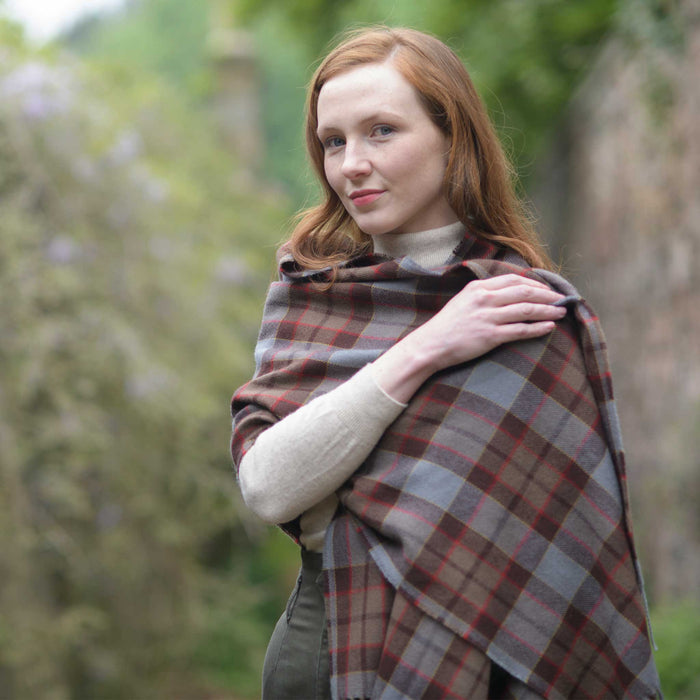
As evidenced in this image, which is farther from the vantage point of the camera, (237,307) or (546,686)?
(237,307)

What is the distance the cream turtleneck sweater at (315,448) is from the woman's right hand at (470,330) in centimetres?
4

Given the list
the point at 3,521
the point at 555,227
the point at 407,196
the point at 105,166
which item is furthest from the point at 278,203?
the point at 407,196

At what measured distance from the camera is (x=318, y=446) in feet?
5.03

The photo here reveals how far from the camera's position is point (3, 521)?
3.70m

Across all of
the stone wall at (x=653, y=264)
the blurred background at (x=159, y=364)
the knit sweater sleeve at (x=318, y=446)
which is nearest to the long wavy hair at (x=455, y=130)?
the knit sweater sleeve at (x=318, y=446)

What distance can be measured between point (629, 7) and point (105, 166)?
256 cm

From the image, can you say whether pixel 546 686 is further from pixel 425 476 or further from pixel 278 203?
pixel 278 203

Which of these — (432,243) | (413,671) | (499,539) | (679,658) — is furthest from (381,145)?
(679,658)

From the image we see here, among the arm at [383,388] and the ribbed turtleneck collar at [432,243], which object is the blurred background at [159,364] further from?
the arm at [383,388]

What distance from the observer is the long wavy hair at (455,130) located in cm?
164

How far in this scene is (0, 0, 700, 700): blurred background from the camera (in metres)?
3.90

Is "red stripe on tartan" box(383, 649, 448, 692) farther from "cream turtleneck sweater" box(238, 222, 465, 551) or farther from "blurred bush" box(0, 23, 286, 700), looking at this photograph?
"blurred bush" box(0, 23, 286, 700)

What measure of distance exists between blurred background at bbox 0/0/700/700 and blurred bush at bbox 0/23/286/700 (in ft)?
0.03

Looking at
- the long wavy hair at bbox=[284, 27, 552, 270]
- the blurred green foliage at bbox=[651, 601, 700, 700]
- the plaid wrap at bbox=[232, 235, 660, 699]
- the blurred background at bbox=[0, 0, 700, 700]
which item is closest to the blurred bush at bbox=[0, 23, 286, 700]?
the blurred background at bbox=[0, 0, 700, 700]
